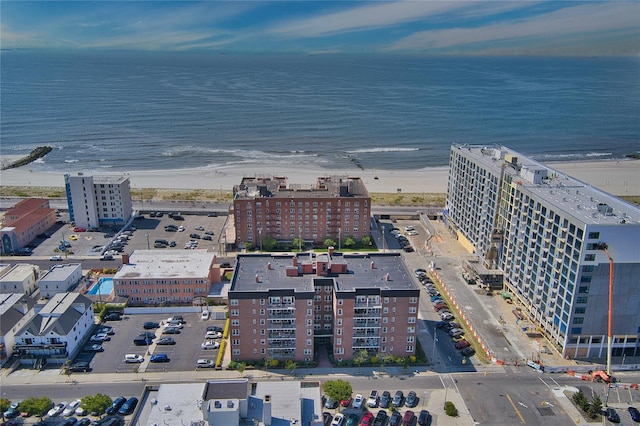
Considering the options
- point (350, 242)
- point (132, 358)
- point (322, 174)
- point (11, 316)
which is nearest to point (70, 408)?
point (132, 358)

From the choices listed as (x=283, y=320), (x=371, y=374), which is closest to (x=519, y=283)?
(x=371, y=374)

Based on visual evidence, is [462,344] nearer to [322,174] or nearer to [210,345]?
[210,345]

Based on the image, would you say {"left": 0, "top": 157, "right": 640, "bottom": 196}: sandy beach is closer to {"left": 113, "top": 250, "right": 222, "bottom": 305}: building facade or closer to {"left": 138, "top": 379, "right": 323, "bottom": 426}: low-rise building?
{"left": 113, "top": 250, "right": 222, "bottom": 305}: building facade

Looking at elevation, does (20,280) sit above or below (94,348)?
above

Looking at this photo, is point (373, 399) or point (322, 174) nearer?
point (373, 399)

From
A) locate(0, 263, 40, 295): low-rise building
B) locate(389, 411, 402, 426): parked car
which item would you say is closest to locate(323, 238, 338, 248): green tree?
locate(389, 411, 402, 426): parked car

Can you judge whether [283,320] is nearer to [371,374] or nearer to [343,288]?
[343,288]

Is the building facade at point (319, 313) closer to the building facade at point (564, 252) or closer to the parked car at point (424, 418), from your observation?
the parked car at point (424, 418)
